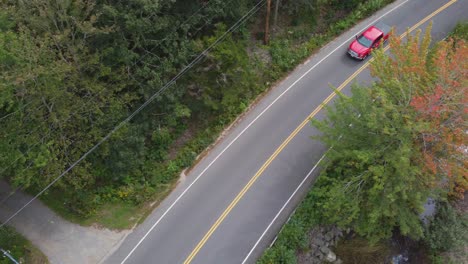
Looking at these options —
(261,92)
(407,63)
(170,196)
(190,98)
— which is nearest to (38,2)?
(190,98)

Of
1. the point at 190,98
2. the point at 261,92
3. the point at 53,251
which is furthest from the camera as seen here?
the point at 261,92

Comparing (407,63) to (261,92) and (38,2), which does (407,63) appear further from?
(38,2)

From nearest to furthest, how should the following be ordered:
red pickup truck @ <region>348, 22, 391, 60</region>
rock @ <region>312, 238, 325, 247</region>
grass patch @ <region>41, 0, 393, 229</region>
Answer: rock @ <region>312, 238, 325, 247</region>
grass patch @ <region>41, 0, 393, 229</region>
red pickup truck @ <region>348, 22, 391, 60</region>

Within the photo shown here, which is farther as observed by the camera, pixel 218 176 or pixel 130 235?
pixel 218 176

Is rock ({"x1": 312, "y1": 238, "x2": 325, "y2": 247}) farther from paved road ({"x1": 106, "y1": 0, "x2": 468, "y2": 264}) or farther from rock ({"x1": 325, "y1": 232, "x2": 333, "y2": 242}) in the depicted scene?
paved road ({"x1": 106, "y1": 0, "x2": 468, "y2": 264})

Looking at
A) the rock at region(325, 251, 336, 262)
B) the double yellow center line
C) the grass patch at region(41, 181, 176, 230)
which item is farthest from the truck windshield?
the grass patch at region(41, 181, 176, 230)

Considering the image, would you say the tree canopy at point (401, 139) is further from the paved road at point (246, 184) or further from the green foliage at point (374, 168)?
the paved road at point (246, 184)

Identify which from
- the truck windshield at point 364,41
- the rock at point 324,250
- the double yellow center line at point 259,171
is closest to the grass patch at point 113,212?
Answer: the double yellow center line at point 259,171
